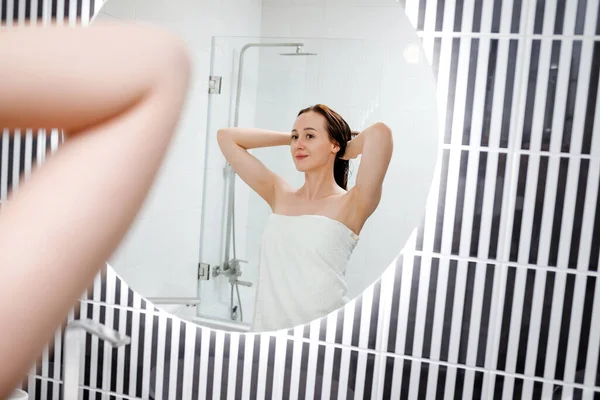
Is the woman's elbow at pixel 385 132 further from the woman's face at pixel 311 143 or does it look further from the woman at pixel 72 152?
the woman at pixel 72 152

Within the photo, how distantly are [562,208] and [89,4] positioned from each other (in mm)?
1026

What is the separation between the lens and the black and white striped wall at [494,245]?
934 mm

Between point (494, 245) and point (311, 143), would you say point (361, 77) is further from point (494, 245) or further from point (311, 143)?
point (494, 245)

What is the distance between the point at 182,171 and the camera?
111 centimetres

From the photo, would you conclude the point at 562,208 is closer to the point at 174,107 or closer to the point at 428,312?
the point at 428,312

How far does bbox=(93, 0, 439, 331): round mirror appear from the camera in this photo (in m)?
1.00

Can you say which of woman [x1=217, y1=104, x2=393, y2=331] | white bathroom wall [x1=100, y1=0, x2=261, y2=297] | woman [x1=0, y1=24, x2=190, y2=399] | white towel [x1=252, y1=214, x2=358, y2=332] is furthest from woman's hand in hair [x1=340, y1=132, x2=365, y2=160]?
woman [x1=0, y1=24, x2=190, y2=399]

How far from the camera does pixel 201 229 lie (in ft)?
3.53

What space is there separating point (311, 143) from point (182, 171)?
0.28 metres

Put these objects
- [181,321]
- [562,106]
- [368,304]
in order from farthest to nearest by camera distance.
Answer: [181,321] → [368,304] → [562,106]

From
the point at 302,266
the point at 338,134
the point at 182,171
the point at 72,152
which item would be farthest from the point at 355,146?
the point at 72,152

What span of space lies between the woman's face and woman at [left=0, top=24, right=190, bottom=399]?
0.83 metres

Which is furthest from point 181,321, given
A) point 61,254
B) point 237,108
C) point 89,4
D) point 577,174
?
point 61,254

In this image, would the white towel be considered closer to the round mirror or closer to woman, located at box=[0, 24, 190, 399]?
the round mirror
